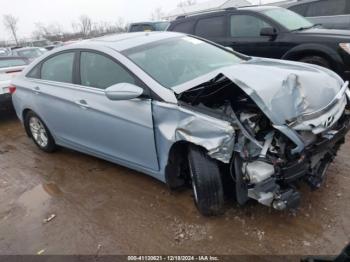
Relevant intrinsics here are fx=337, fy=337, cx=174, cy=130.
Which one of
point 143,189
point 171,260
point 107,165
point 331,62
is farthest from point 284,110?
point 331,62

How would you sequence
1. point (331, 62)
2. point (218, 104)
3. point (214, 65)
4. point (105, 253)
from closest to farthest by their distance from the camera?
point (105, 253)
point (218, 104)
point (214, 65)
point (331, 62)

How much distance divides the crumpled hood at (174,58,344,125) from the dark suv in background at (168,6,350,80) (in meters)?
2.69

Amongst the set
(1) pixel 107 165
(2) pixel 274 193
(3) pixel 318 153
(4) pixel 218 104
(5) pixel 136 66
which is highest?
(5) pixel 136 66

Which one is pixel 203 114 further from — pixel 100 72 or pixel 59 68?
pixel 59 68

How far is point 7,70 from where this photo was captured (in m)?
7.26

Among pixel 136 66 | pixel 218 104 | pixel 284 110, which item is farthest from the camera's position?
pixel 136 66

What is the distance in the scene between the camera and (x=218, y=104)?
10.4ft

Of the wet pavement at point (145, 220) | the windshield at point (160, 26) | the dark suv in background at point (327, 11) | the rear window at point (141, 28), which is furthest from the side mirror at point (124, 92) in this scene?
the windshield at point (160, 26)

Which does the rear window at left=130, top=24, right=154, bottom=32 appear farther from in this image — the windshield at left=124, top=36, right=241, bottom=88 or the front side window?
the windshield at left=124, top=36, right=241, bottom=88

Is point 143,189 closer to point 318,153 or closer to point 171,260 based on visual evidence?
point 171,260

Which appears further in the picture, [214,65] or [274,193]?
[214,65]

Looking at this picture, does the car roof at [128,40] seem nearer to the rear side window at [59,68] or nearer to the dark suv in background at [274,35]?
the rear side window at [59,68]

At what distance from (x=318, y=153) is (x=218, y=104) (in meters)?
0.97

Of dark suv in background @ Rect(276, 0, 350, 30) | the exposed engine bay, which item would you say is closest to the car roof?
the exposed engine bay
